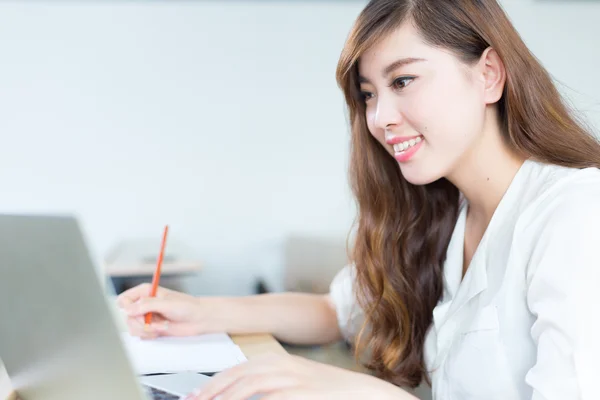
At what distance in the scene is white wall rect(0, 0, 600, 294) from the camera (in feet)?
10.7

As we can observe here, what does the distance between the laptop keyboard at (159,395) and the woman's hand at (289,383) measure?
0.05m

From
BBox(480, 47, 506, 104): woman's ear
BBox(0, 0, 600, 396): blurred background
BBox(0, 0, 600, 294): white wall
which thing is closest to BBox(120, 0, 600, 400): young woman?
BBox(480, 47, 506, 104): woman's ear

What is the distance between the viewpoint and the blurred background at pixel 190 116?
325 cm

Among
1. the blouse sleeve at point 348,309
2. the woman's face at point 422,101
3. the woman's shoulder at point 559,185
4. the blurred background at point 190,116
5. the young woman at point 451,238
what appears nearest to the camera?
the young woman at point 451,238

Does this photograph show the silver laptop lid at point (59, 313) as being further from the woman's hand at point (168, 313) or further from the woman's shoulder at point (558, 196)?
the woman's shoulder at point (558, 196)

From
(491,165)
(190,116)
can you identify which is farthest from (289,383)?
(190,116)

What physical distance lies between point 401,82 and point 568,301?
41 centimetres

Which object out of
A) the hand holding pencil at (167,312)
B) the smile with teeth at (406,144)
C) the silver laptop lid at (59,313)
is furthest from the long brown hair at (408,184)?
the silver laptop lid at (59,313)

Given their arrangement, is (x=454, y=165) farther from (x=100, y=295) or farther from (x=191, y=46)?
(x=191, y=46)

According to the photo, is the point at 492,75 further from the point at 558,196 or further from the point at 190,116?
the point at 190,116

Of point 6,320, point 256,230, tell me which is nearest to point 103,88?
point 256,230

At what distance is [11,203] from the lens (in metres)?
3.29

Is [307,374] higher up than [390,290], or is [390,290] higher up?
[307,374]

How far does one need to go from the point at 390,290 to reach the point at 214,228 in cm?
224
